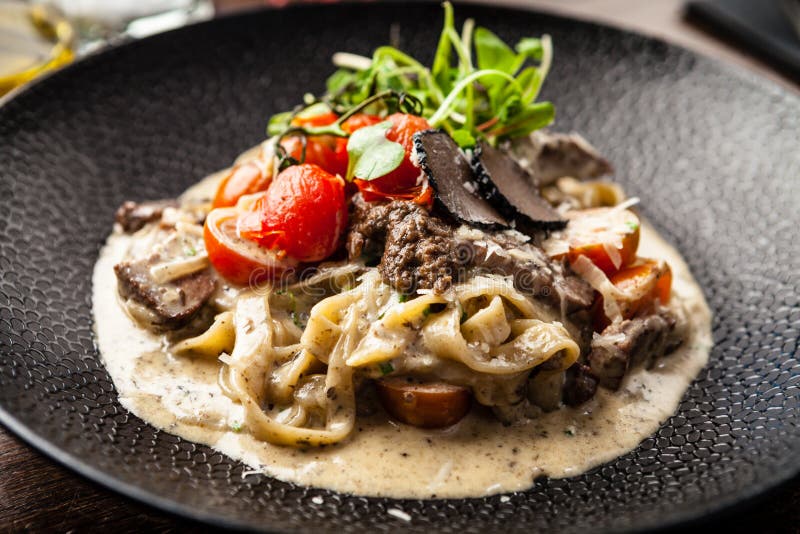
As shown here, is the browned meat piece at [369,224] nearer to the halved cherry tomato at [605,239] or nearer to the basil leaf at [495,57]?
the halved cherry tomato at [605,239]

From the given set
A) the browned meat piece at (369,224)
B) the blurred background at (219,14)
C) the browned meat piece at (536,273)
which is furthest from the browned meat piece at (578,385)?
the blurred background at (219,14)

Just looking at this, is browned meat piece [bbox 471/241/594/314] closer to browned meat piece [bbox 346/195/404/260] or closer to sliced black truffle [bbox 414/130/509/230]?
sliced black truffle [bbox 414/130/509/230]

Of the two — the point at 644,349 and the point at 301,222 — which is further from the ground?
the point at 301,222

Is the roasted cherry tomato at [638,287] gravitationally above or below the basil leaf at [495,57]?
below

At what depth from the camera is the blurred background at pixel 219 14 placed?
7094 millimetres

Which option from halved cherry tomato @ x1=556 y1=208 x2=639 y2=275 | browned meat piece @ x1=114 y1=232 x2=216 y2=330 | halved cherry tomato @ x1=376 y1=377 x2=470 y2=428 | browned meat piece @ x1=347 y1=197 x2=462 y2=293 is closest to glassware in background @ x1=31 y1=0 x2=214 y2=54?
browned meat piece @ x1=114 y1=232 x2=216 y2=330

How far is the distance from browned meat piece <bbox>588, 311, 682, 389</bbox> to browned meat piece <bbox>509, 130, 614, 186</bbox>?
1250 millimetres

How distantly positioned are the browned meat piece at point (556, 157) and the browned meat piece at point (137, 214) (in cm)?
243

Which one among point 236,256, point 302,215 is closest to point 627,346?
point 302,215

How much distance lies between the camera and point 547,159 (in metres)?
5.66

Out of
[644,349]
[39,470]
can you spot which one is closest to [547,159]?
[644,349]

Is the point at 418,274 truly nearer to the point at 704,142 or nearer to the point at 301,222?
the point at 301,222

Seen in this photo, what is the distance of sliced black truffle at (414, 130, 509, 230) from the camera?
4.43 meters

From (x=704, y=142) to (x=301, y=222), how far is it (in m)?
3.63
